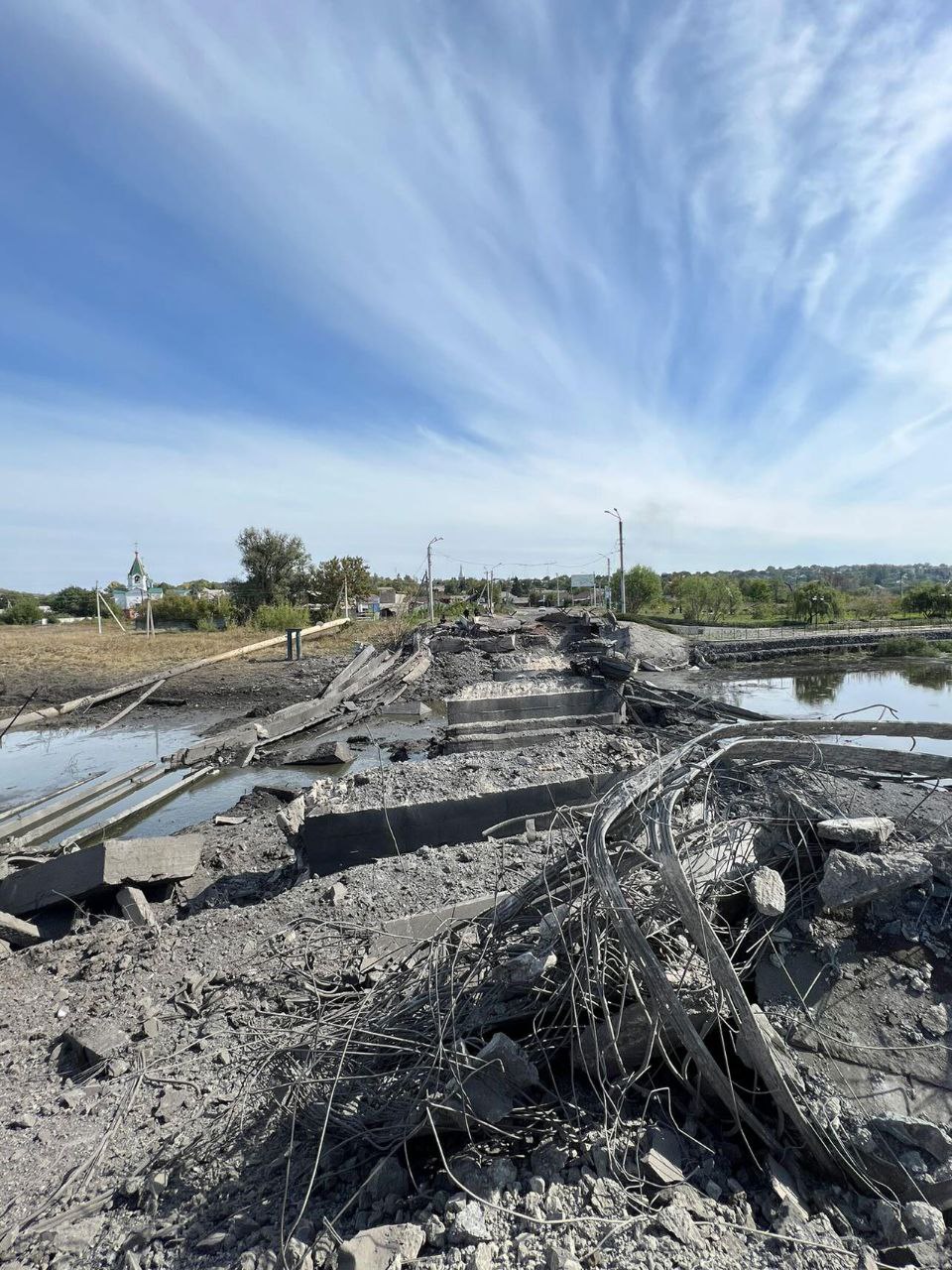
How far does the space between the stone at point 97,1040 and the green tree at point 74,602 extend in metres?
70.2

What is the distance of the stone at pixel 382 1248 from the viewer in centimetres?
218

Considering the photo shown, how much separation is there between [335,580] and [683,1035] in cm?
5089

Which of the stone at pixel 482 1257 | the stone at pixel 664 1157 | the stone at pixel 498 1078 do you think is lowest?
the stone at pixel 482 1257

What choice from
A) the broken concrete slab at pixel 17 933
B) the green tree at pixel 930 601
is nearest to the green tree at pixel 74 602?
the broken concrete slab at pixel 17 933

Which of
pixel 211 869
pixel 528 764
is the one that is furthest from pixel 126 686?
pixel 528 764

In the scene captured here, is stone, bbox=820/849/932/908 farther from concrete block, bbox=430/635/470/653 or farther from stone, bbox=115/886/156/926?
concrete block, bbox=430/635/470/653

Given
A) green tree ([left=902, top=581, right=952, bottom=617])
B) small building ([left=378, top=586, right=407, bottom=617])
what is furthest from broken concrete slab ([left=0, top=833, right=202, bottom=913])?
green tree ([left=902, top=581, right=952, bottom=617])

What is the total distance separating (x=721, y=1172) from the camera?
2.52 m

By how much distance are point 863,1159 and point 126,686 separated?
2284 cm

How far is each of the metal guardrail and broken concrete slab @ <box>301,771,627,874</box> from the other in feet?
A: 119

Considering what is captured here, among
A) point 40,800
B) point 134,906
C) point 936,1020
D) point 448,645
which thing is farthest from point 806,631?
point 936,1020

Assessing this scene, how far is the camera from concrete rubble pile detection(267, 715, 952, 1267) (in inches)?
95.5

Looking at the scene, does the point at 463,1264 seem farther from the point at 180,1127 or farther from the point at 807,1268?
the point at 180,1127

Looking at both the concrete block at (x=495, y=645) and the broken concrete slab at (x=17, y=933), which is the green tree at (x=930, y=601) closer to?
the concrete block at (x=495, y=645)
